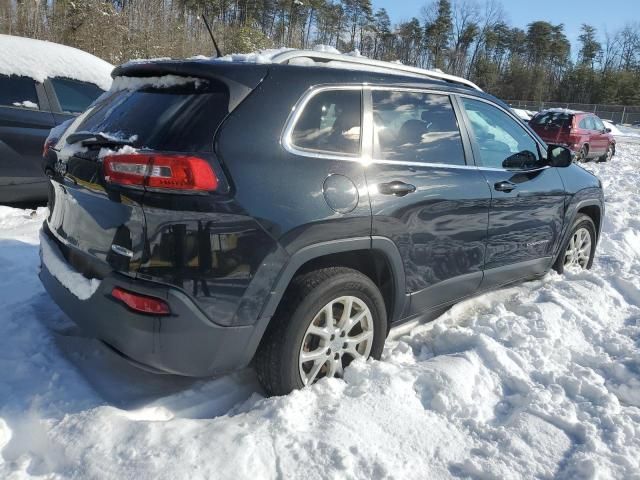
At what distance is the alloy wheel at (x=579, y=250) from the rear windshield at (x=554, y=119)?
41.6 ft

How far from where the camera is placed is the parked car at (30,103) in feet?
17.8

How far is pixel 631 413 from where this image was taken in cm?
274

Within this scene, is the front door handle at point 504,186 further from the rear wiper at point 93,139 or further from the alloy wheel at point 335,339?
the rear wiper at point 93,139

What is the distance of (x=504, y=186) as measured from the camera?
3627 mm

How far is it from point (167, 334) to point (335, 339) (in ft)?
2.95

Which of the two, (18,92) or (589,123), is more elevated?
(589,123)

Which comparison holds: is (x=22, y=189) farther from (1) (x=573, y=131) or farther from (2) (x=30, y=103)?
(1) (x=573, y=131)

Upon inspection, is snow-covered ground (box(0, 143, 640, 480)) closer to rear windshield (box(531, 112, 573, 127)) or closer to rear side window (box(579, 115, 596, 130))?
rear windshield (box(531, 112, 573, 127))

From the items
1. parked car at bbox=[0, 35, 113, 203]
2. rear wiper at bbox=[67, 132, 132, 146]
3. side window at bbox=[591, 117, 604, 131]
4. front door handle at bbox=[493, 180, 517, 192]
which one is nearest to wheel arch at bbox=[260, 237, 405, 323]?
rear wiper at bbox=[67, 132, 132, 146]

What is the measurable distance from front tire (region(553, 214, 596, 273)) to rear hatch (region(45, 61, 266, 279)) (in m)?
3.39

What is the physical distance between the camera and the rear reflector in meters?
2.21

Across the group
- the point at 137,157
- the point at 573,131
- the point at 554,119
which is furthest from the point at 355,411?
the point at 554,119

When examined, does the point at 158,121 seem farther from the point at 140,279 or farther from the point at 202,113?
the point at 140,279

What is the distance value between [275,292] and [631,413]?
1.97 m
